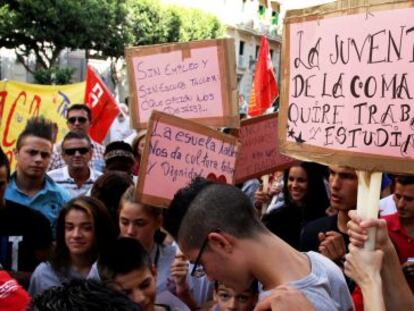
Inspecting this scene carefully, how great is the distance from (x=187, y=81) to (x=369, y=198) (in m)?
2.23

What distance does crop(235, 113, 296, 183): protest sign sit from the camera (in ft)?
14.7

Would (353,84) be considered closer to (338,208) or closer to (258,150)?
(338,208)

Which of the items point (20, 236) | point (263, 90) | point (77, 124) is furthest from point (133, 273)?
point (263, 90)

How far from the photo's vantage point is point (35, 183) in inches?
184

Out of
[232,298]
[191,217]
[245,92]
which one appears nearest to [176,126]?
[232,298]

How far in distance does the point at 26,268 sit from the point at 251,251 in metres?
2.02

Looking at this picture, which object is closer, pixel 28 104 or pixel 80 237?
pixel 80 237

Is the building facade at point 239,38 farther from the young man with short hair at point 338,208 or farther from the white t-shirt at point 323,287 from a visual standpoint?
the white t-shirt at point 323,287

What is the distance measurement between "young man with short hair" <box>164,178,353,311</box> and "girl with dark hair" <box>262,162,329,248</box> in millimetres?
2200

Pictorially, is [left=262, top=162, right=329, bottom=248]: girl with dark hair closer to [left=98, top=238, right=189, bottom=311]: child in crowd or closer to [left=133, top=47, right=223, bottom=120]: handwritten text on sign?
[left=133, top=47, right=223, bottom=120]: handwritten text on sign

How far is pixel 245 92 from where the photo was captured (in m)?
49.6

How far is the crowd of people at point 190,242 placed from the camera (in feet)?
6.82

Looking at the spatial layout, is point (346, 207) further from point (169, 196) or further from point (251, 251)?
point (251, 251)

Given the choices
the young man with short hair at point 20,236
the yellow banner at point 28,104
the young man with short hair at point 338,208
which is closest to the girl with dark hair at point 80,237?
the young man with short hair at point 20,236
